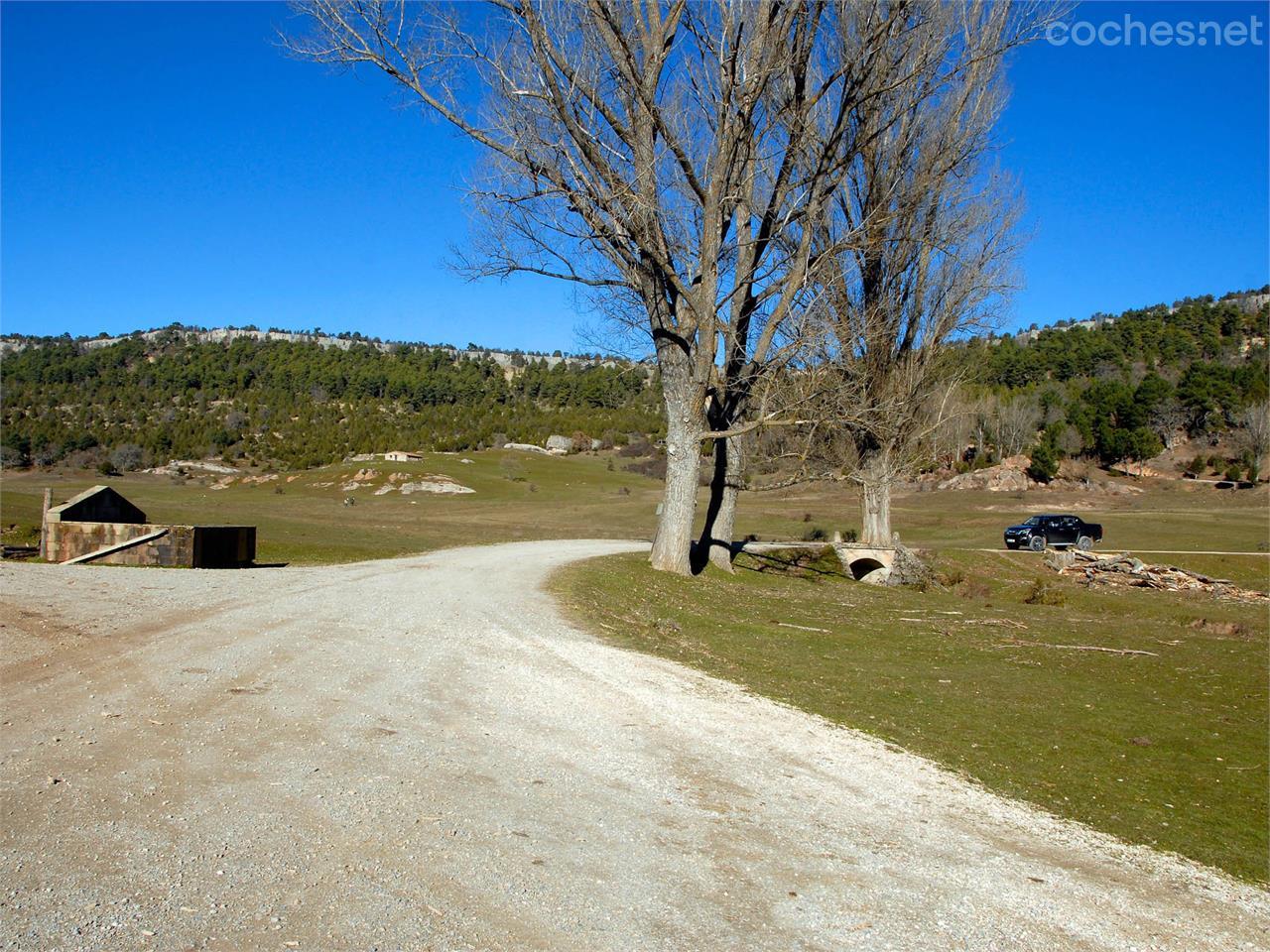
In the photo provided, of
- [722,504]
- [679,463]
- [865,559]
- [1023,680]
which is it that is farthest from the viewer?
[865,559]

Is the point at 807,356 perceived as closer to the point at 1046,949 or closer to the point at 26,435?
the point at 1046,949

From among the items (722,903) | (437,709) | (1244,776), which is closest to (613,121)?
(437,709)

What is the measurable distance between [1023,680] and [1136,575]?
18.0m

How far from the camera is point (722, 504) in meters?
21.8

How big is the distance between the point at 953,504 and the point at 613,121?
156 ft

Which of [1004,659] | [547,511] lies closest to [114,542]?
[1004,659]

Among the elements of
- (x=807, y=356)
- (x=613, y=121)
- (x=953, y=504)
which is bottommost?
(x=953, y=504)

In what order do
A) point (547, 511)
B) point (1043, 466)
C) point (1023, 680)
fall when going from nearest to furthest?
1. point (1023, 680)
2. point (547, 511)
3. point (1043, 466)

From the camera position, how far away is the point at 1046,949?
157 inches

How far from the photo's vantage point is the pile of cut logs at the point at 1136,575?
24203mm

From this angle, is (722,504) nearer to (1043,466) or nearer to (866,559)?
(866,559)

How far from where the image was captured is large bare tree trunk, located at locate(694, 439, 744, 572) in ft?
69.1

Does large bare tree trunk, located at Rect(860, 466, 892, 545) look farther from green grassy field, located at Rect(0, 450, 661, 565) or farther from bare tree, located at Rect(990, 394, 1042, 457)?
bare tree, located at Rect(990, 394, 1042, 457)

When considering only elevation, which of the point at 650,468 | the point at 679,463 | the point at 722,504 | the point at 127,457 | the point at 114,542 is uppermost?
the point at 679,463
